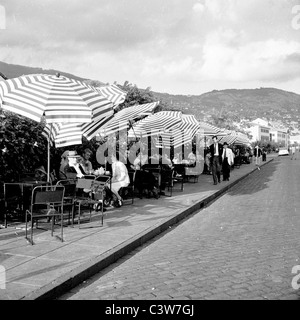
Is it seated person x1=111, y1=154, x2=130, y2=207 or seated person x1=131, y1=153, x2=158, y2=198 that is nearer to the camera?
seated person x1=111, y1=154, x2=130, y2=207

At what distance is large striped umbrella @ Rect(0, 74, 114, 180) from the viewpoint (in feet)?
24.4

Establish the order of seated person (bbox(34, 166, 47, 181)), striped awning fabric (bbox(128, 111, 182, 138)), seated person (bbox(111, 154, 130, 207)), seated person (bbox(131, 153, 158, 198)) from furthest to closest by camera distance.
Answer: striped awning fabric (bbox(128, 111, 182, 138)) → seated person (bbox(131, 153, 158, 198)) → seated person (bbox(111, 154, 130, 207)) → seated person (bbox(34, 166, 47, 181))

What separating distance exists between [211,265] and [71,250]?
2124mm

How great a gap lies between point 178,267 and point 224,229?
10.1ft

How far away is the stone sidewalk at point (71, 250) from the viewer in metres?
4.57

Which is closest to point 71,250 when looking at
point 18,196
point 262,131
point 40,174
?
point 18,196

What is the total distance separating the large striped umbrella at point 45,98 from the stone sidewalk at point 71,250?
7.32 ft

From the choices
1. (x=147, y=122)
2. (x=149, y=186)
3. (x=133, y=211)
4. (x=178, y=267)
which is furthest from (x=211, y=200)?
(x=178, y=267)

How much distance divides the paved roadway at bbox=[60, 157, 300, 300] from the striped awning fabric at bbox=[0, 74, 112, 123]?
9.77ft

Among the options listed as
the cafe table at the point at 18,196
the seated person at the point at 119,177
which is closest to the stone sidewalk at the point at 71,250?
the cafe table at the point at 18,196

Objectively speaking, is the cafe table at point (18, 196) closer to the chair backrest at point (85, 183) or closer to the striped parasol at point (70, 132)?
the chair backrest at point (85, 183)

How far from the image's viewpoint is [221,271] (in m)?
5.42

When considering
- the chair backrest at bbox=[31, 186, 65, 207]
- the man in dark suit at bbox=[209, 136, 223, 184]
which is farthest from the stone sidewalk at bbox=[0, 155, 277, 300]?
the man in dark suit at bbox=[209, 136, 223, 184]

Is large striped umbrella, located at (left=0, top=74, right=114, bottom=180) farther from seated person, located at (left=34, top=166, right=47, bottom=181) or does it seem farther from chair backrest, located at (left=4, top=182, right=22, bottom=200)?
seated person, located at (left=34, top=166, right=47, bottom=181)
